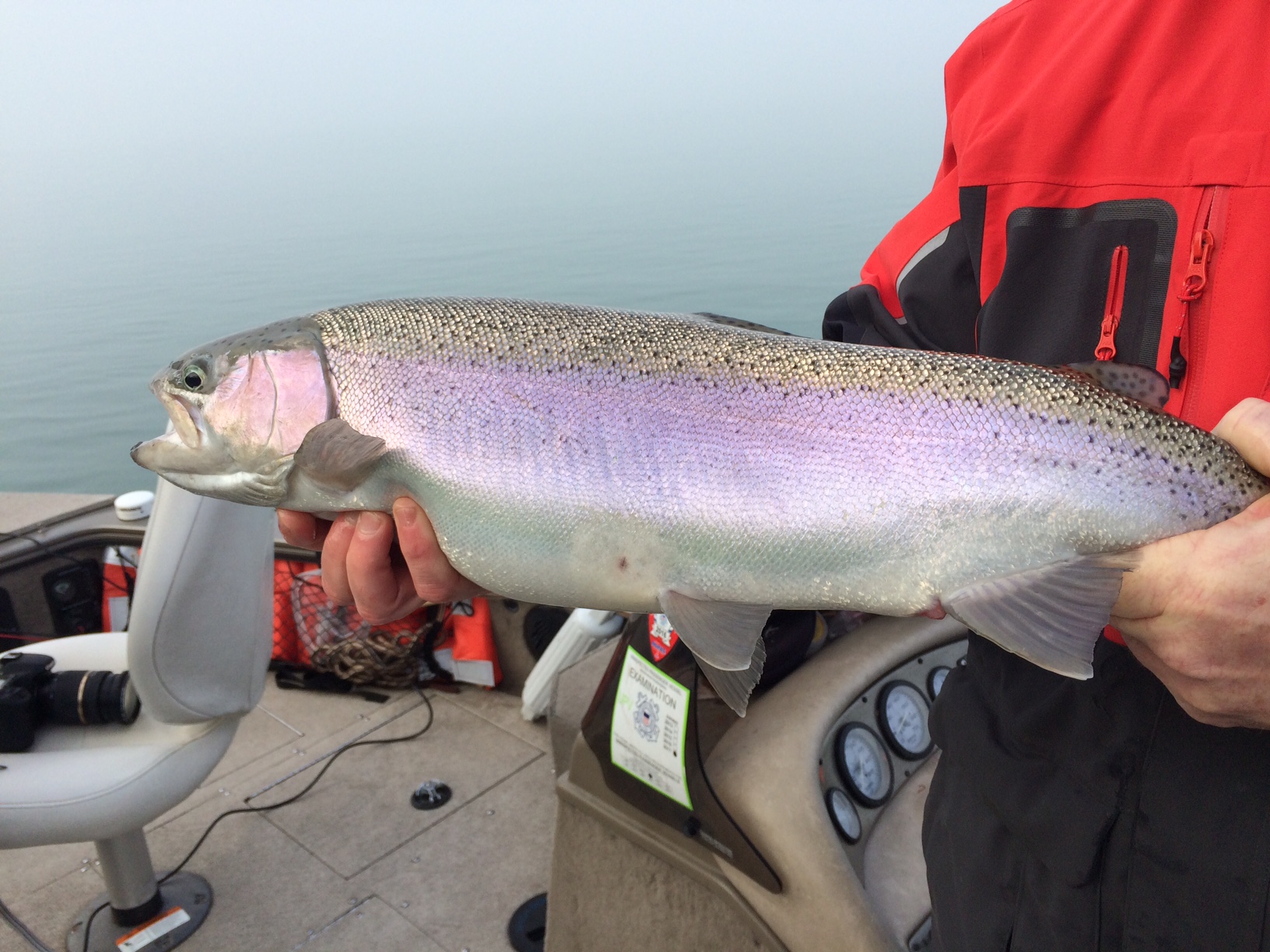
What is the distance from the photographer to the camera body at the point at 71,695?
2580 mm

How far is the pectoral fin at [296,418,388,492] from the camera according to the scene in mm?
1472

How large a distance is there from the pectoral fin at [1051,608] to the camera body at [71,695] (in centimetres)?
247

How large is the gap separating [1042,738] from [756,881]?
0.88 m

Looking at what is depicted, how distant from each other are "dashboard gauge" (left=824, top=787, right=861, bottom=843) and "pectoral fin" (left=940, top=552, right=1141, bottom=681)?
790mm

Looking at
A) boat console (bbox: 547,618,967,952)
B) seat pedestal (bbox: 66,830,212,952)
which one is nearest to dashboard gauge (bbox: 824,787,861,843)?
boat console (bbox: 547,618,967,952)

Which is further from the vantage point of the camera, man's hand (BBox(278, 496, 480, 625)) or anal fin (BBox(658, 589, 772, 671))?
man's hand (BBox(278, 496, 480, 625))

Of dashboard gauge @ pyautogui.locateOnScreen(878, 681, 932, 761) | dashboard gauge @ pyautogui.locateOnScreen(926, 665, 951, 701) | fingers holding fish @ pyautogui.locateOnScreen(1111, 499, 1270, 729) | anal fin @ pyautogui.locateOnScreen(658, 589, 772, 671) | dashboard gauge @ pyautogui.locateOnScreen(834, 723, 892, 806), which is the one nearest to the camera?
Result: fingers holding fish @ pyautogui.locateOnScreen(1111, 499, 1270, 729)

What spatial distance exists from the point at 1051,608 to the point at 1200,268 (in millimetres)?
475

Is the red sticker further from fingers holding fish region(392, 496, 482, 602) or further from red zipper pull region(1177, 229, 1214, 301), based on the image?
red zipper pull region(1177, 229, 1214, 301)

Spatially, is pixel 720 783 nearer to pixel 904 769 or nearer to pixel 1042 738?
pixel 904 769

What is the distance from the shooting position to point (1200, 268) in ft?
3.62

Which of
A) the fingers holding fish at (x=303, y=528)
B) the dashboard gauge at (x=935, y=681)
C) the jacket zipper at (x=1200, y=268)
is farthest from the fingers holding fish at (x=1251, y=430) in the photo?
the fingers holding fish at (x=303, y=528)

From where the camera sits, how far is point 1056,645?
1131 mm

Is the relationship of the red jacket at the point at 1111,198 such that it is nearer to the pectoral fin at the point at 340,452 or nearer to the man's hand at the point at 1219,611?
the man's hand at the point at 1219,611
